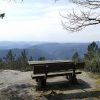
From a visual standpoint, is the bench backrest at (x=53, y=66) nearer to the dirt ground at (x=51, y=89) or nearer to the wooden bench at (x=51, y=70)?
the wooden bench at (x=51, y=70)

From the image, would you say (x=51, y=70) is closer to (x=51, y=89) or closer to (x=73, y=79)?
(x=51, y=89)

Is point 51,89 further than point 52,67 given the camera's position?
No

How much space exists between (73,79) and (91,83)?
0.86 meters

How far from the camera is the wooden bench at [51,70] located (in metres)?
12.9

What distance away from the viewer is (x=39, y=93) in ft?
39.3

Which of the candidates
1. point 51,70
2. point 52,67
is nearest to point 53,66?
point 52,67

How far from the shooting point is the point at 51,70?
43.3ft

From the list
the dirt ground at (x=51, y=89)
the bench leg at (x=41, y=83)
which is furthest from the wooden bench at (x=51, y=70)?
the dirt ground at (x=51, y=89)

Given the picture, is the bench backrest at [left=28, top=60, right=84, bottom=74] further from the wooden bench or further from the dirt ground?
the dirt ground

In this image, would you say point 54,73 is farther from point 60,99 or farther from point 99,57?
point 99,57

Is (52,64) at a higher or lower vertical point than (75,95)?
higher

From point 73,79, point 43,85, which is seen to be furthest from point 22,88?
point 73,79

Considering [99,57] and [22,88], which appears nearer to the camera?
[22,88]

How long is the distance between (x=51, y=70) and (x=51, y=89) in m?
0.93
